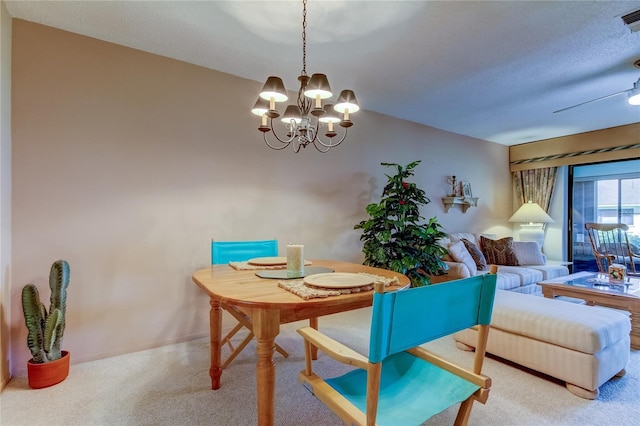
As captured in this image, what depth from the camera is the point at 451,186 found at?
15.9 ft

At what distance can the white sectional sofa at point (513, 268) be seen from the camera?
368 cm

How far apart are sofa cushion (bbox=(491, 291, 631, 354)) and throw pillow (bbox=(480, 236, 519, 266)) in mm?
2325

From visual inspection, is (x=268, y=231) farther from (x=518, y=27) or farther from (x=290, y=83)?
(x=518, y=27)

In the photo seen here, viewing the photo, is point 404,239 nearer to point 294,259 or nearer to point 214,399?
point 294,259

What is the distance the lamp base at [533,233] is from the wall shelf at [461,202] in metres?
0.98

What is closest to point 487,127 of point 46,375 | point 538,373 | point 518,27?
point 518,27

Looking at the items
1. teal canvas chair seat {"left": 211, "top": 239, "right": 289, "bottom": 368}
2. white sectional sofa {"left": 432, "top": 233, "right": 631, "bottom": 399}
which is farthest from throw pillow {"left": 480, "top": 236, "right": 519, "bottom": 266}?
teal canvas chair seat {"left": 211, "top": 239, "right": 289, "bottom": 368}

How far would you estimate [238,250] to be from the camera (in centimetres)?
→ 233

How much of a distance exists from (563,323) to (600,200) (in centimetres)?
413

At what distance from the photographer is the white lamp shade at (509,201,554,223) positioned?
16.6ft

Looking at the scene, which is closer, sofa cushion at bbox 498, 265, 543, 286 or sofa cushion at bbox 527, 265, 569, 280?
sofa cushion at bbox 498, 265, 543, 286

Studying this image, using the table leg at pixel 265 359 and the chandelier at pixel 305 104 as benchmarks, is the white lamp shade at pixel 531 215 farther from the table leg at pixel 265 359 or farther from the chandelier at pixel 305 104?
the table leg at pixel 265 359

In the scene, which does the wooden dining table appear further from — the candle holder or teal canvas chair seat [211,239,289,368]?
teal canvas chair seat [211,239,289,368]

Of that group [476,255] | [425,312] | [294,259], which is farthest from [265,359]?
[476,255]
